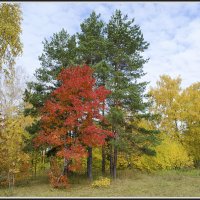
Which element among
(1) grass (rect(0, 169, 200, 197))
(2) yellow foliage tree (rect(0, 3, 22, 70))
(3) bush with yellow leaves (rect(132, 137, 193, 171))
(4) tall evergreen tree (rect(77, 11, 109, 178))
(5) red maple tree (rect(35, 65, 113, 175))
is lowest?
(1) grass (rect(0, 169, 200, 197))

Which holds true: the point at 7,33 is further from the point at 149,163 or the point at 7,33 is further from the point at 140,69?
the point at 149,163

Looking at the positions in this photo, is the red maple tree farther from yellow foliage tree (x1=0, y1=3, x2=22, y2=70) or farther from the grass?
yellow foliage tree (x1=0, y1=3, x2=22, y2=70)

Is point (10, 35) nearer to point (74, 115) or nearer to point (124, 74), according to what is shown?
point (74, 115)

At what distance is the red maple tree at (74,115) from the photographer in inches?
770

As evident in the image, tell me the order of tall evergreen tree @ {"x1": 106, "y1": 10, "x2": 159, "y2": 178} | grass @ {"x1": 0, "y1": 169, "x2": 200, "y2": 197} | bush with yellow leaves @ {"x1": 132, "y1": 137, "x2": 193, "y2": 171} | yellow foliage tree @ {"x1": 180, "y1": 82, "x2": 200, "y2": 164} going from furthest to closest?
yellow foliage tree @ {"x1": 180, "y1": 82, "x2": 200, "y2": 164} < bush with yellow leaves @ {"x1": 132, "y1": 137, "x2": 193, "y2": 171} < tall evergreen tree @ {"x1": 106, "y1": 10, "x2": 159, "y2": 178} < grass @ {"x1": 0, "y1": 169, "x2": 200, "y2": 197}

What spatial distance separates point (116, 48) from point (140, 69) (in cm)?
271

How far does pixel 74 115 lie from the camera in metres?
19.7

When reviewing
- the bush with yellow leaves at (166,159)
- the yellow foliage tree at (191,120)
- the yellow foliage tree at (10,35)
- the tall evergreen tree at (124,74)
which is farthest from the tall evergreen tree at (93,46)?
the yellow foliage tree at (191,120)

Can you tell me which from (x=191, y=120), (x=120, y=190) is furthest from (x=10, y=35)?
(x=191, y=120)

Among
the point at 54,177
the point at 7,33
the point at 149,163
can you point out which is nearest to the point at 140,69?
the point at 149,163

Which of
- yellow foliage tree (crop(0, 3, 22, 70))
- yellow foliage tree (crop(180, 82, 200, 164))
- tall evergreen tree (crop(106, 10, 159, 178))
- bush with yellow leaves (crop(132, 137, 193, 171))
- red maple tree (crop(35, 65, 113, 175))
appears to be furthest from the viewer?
yellow foliage tree (crop(180, 82, 200, 164))

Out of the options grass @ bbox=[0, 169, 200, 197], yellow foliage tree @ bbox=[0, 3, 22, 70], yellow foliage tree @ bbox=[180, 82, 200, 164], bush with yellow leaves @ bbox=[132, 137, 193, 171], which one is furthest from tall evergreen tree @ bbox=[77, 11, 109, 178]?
yellow foliage tree @ bbox=[180, 82, 200, 164]

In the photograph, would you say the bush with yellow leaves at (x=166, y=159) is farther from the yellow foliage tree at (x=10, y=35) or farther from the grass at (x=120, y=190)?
the yellow foliage tree at (x=10, y=35)

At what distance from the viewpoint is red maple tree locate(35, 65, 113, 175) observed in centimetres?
1955
